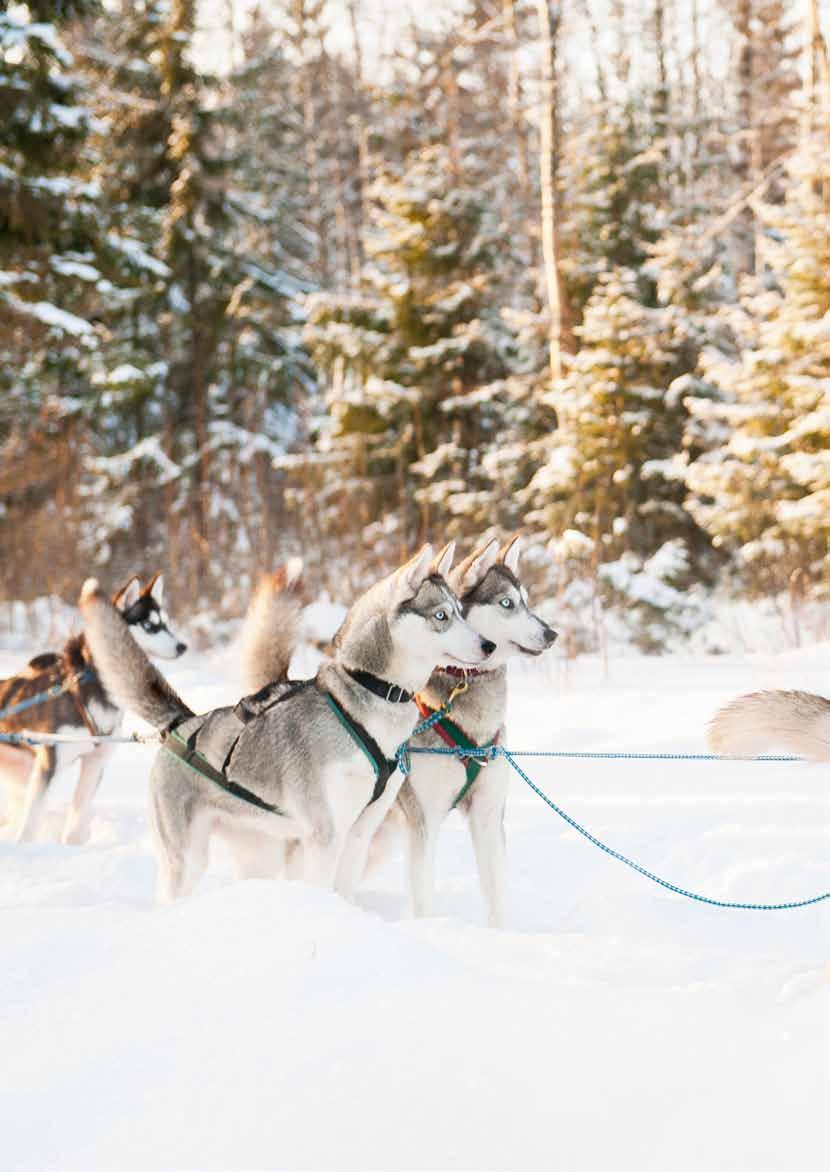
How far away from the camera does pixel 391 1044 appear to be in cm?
211

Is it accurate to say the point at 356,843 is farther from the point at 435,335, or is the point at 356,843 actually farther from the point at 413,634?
the point at 435,335

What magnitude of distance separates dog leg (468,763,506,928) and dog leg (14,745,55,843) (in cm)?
274

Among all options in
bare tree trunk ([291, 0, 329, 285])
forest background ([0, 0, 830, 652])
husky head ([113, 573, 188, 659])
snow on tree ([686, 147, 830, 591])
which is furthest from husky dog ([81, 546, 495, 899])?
bare tree trunk ([291, 0, 329, 285])

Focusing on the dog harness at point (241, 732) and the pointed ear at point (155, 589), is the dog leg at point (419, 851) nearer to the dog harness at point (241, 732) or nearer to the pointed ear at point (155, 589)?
the dog harness at point (241, 732)

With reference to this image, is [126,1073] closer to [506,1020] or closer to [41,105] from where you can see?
[506,1020]

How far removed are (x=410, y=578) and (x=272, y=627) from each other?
66 cm

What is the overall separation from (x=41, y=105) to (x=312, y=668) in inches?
332

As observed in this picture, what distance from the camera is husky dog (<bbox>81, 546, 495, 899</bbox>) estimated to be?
12.4 ft

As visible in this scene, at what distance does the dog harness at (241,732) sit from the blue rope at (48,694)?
239cm

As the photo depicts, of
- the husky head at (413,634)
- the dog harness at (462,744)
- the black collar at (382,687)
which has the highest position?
the husky head at (413,634)

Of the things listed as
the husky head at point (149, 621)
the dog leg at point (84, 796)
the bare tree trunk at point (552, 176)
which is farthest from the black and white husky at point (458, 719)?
the bare tree trunk at point (552, 176)

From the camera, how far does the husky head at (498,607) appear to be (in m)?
4.50

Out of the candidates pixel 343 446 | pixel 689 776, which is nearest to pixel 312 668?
pixel 689 776

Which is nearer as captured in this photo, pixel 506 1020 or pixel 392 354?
pixel 506 1020
